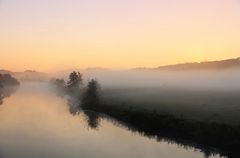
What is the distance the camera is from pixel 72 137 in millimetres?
10211

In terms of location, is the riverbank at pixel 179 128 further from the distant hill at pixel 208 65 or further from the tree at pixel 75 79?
the tree at pixel 75 79

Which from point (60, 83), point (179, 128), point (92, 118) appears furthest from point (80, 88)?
point (92, 118)

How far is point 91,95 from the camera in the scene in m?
10.5

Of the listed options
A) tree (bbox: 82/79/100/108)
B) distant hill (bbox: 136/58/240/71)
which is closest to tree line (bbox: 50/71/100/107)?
tree (bbox: 82/79/100/108)

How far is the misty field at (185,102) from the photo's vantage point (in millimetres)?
10383

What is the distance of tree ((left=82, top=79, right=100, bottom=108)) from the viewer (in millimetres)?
9375

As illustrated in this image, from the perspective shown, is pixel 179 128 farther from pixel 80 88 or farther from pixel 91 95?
pixel 80 88

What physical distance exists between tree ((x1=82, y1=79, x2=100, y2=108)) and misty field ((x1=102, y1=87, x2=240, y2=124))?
0.79ft

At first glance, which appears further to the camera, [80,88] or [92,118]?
[92,118]

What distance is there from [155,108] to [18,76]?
4393mm

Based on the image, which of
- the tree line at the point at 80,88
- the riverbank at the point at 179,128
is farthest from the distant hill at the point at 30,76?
the riverbank at the point at 179,128

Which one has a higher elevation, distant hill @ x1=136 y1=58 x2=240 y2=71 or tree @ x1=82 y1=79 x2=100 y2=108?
distant hill @ x1=136 y1=58 x2=240 y2=71

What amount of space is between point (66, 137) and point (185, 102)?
11.4 feet

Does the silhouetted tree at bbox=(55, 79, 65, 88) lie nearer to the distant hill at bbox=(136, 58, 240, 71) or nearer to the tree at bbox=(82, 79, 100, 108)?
the tree at bbox=(82, 79, 100, 108)
